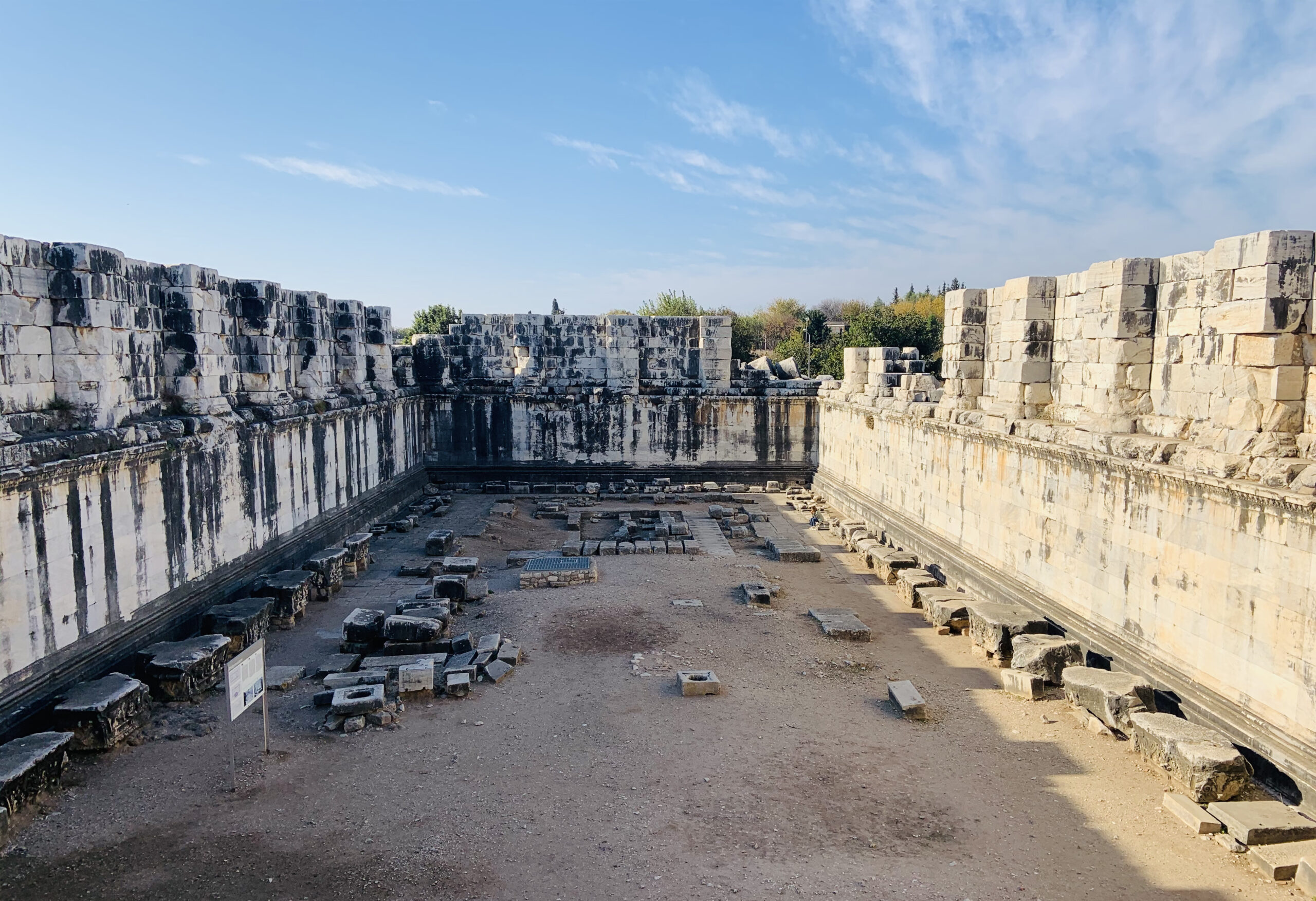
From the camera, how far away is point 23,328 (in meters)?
8.37

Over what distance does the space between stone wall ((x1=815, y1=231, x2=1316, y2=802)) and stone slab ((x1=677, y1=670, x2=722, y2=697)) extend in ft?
13.2

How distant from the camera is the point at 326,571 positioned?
41.1 ft

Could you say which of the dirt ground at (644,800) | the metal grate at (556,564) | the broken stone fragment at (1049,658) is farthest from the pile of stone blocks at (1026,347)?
the metal grate at (556,564)

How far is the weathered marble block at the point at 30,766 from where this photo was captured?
6316 millimetres

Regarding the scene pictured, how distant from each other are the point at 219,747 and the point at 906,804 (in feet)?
19.5

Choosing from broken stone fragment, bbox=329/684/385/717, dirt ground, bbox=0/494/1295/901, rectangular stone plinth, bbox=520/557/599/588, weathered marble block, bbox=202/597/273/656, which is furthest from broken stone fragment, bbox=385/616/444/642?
rectangular stone plinth, bbox=520/557/599/588

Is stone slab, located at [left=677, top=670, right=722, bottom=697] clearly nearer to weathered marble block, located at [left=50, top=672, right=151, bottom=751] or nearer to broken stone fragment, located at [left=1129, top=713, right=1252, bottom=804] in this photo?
broken stone fragment, located at [left=1129, top=713, right=1252, bottom=804]

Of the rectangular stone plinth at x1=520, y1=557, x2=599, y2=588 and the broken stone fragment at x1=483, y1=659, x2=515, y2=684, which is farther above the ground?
the rectangular stone plinth at x1=520, y1=557, x2=599, y2=588

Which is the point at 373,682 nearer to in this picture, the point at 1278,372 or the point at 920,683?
the point at 920,683

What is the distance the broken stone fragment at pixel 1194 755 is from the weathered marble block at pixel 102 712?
8.87 meters

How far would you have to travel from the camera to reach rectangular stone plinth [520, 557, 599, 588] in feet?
42.7

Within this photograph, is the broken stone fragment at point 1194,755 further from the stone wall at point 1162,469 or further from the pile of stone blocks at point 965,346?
the pile of stone blocks at point 965,346


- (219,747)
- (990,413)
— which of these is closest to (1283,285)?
(990,413)

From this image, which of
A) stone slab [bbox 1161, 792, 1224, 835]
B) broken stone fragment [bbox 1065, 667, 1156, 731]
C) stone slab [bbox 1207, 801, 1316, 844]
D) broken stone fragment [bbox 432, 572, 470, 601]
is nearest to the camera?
stone slab [bbox 1207, 801, 1316, 844]
